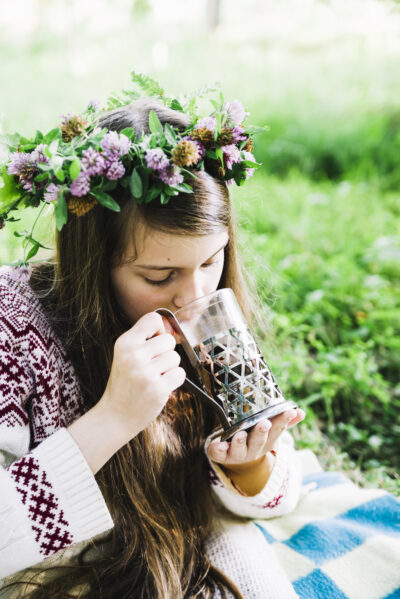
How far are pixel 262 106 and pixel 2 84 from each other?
3265 mm

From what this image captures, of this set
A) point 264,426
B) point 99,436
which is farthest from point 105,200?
point 264,426

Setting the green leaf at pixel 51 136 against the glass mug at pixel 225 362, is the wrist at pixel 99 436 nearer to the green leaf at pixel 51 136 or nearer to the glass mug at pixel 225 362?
the glass mug at pixel 225 362

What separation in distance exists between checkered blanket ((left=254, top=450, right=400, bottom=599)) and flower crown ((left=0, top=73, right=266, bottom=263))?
3.74 feet

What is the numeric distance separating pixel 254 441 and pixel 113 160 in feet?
2.56

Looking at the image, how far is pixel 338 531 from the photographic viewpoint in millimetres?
1814

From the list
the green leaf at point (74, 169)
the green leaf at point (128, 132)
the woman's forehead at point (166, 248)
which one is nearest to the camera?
the green leaf at point (74, 169)

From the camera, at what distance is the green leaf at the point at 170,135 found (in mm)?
1400

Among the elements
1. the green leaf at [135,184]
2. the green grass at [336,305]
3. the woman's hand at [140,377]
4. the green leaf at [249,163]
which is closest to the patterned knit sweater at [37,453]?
the woman's hand at [140,377]

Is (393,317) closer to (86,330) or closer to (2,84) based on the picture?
(86,330)

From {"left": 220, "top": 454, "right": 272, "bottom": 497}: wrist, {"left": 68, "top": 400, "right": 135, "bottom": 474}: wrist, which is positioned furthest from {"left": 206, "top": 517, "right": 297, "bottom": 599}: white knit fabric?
{"left": 68, "top": 400, "right": 135, "bottom": 474}: wrist

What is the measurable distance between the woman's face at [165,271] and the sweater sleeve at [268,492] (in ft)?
1.55

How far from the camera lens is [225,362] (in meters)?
1.40

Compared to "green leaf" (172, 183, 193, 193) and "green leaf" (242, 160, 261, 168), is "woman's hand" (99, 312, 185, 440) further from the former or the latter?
"green leaf" (242, 160, 261, 168)

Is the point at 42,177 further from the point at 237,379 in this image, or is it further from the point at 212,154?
the point at 237,379
